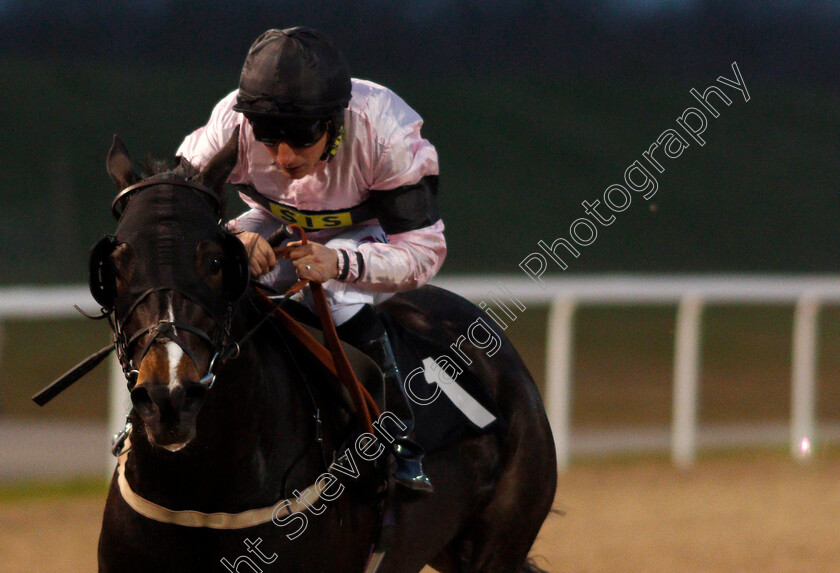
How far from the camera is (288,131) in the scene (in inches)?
110

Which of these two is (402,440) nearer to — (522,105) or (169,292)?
(169,292)

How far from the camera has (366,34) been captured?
84.9ft

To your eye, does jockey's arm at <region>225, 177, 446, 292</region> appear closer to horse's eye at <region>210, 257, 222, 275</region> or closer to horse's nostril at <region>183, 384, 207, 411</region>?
horse's eye at <region>210, 257, 222, 275</region>

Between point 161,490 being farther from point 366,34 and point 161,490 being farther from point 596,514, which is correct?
point 366,34

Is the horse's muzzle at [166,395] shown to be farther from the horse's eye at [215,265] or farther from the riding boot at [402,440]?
the riding boot at [402,440]

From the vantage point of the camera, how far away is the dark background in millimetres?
23625

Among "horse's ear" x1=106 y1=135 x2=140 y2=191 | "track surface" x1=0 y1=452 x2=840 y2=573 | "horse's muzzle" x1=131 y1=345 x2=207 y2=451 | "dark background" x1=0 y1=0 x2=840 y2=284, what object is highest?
"dark background" x1=0 y1=0 x2=840 y2=284

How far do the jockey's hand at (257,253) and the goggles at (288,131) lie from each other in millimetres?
283

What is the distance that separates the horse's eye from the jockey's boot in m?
0.80

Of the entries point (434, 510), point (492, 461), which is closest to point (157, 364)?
point (434, 510)

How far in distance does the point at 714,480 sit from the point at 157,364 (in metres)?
6.02

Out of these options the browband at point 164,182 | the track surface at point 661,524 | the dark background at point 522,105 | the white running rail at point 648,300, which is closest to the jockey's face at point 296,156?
the browband at point 164,182

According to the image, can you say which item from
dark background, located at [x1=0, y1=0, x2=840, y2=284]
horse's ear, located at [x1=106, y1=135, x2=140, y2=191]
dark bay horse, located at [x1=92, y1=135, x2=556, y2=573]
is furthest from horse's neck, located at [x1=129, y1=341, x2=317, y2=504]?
dark background, located at [x1=0, y1=0, x2=840, y2=284]

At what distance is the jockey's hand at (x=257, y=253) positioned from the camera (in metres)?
2.62
